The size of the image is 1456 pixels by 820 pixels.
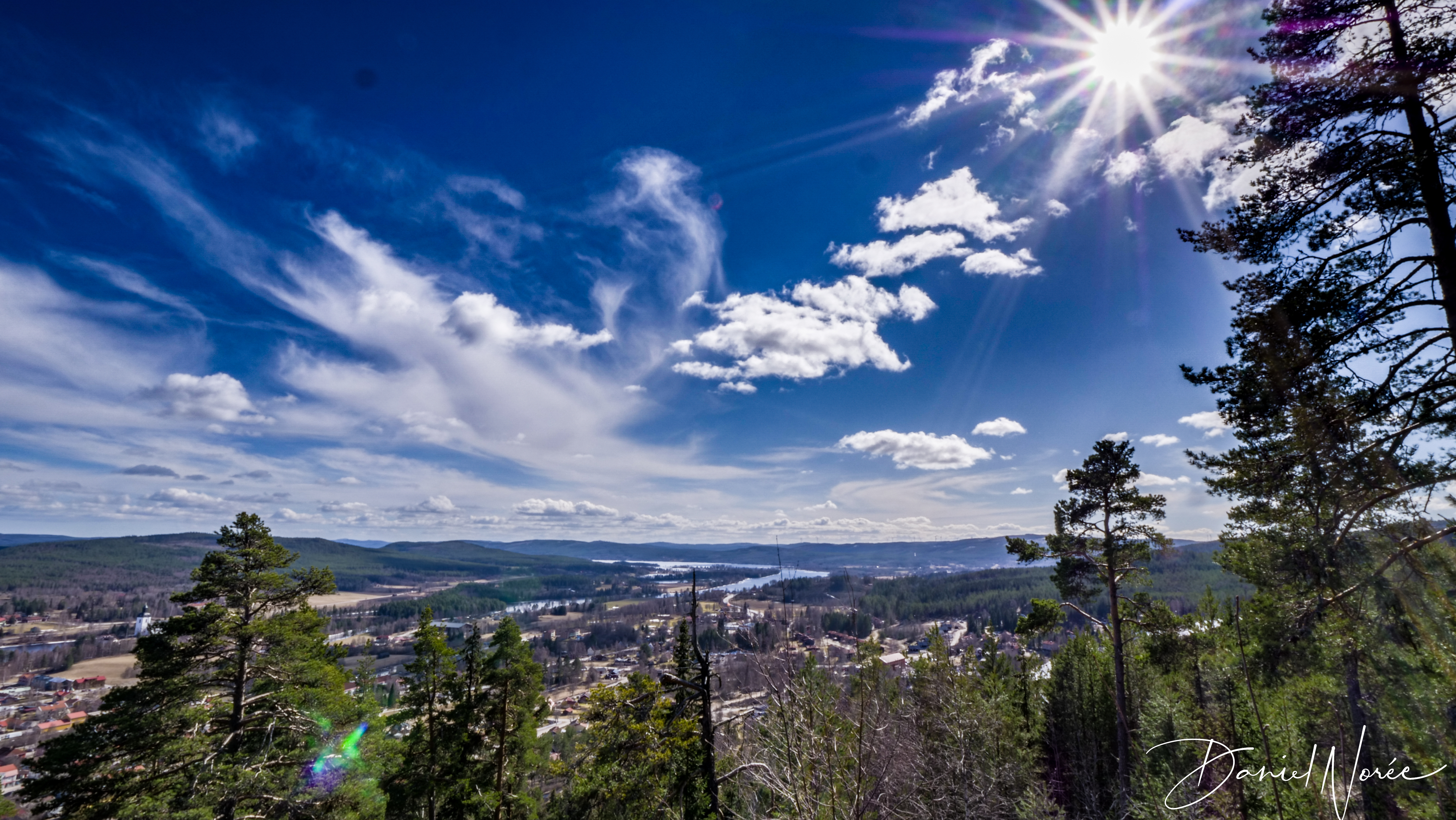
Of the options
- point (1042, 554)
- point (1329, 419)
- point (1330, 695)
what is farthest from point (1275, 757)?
point (1329, 419)

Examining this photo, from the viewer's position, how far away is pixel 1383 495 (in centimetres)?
494

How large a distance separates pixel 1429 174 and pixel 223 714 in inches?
847

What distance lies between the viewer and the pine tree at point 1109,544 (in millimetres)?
13422

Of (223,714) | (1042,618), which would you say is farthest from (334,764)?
(1042,618)

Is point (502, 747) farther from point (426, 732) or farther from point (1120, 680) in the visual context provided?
point (1120, 680)

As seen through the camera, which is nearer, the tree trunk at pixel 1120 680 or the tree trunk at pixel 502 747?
the tree trunk at pixel 1120 680

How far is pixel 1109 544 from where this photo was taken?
1384 cm

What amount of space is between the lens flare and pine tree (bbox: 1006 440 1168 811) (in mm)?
18747

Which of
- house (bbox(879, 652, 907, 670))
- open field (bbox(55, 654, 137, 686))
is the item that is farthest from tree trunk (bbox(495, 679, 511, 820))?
open field (bbox(55, 654, 137, 686))

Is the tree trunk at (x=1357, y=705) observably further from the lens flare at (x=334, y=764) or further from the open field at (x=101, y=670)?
the open field at (x=101, y=670)

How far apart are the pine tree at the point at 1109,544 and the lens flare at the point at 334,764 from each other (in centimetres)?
1875

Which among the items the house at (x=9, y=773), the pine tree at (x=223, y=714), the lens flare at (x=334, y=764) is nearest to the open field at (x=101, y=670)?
the house at (x=9, y=773)

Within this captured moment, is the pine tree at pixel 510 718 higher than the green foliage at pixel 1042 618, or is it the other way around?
the green foliage at pixel 1042 618

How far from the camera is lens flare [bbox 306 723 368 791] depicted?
12.6m
